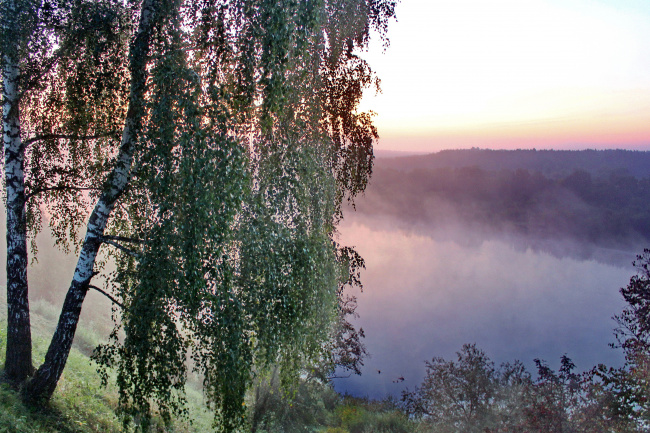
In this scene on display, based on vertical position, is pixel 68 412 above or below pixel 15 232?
below

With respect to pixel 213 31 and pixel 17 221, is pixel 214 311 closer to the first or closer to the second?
pixel 213 31

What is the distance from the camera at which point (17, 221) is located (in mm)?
5422

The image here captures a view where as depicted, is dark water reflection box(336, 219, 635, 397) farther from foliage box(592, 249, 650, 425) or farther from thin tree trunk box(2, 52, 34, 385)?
thin tree trunk box(2, 52, 34, 385)

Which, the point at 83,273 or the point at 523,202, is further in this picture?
the point at 523,202

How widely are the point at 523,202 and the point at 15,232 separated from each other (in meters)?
80.7

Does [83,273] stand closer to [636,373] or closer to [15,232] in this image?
[15,232]

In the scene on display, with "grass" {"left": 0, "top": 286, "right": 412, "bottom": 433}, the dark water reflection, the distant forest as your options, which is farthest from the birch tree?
the distant forest

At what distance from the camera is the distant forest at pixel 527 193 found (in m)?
55.3

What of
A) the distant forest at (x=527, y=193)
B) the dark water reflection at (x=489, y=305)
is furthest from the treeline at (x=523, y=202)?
the dark water reflection at (x=489, y=305)

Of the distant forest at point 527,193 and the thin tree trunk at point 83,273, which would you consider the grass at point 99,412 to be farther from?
the distant forest at point 527,193

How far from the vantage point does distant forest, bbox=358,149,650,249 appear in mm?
55312

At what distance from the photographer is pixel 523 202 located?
73188 millimetres

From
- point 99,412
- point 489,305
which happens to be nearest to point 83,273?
point 99,412

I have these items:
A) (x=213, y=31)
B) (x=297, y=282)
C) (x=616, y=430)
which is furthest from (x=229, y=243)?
(x=616, y=430)
